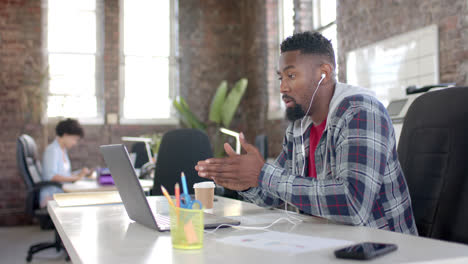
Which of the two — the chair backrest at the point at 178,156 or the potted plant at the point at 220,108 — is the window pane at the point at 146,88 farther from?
the chair backrest at the point at 178,156

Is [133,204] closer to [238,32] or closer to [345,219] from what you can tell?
[345,219]

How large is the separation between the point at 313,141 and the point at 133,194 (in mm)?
831

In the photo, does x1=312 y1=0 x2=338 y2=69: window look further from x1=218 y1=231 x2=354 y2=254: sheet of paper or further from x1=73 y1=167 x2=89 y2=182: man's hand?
x1=218 y1=231 x2=354 y2=254: sheet of paper

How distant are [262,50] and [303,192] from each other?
20.3ft

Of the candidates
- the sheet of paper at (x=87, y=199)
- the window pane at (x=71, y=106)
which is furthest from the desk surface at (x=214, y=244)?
the window pane at (x=71, y=106)

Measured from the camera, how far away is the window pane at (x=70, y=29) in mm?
7383

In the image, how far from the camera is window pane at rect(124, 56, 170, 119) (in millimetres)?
7680

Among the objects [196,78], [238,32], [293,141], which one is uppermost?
[238,32]

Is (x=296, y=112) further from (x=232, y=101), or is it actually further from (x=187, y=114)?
(x=187, y=114)

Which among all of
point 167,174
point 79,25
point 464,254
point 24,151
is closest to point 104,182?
point 167,174

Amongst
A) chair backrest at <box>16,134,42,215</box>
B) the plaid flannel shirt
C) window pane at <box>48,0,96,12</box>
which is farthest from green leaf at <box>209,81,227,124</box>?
the plaid flannel shirt

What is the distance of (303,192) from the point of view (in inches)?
58.1

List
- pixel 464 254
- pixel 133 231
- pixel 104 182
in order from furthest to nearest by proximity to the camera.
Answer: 1. pixel 104 182
2. pixel 133 231
3. pixel 464 254

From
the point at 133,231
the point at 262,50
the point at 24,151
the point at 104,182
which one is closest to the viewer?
the point at 133,231
